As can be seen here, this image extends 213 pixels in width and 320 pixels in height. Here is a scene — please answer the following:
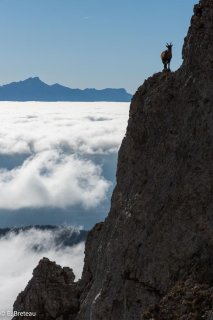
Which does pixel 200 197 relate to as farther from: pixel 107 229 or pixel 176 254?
pixel 107 229

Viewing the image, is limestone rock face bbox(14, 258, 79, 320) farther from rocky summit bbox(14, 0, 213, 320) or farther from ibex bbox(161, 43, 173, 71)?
ibex bbox(161, 43, 173, 71)

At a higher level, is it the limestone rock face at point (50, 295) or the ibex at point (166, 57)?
the ibex at point (166, 57)

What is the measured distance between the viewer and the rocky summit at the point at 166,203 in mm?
39312


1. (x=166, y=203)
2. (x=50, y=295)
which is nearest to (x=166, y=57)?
(x=166, y=203)

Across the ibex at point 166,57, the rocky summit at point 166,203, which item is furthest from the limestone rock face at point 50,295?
the ibex at point 166,57

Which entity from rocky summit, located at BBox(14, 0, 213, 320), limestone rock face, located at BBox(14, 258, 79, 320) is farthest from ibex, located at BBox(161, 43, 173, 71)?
limestone rock face, located at BBox(14, 258, 79, 320)

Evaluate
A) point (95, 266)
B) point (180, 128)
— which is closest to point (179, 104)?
point (180, 128)

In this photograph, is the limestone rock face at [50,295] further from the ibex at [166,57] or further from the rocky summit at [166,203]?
the ibex at [166,57]

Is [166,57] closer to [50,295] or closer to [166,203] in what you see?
[166,203]

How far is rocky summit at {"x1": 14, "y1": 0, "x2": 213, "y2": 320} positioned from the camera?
39.3 metres

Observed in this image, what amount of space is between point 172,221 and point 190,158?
5.11 metres

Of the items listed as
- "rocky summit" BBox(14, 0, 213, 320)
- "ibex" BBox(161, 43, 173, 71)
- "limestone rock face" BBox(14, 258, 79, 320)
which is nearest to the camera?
"rocky summit" BBox(14, 0, 213, 320)

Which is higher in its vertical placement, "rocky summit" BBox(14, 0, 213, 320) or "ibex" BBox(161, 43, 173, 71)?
"ibex" BBox(161, 43, 173, 71)

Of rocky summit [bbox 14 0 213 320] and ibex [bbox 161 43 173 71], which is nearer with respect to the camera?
rocky summit [bbox 14 0 213 320]
